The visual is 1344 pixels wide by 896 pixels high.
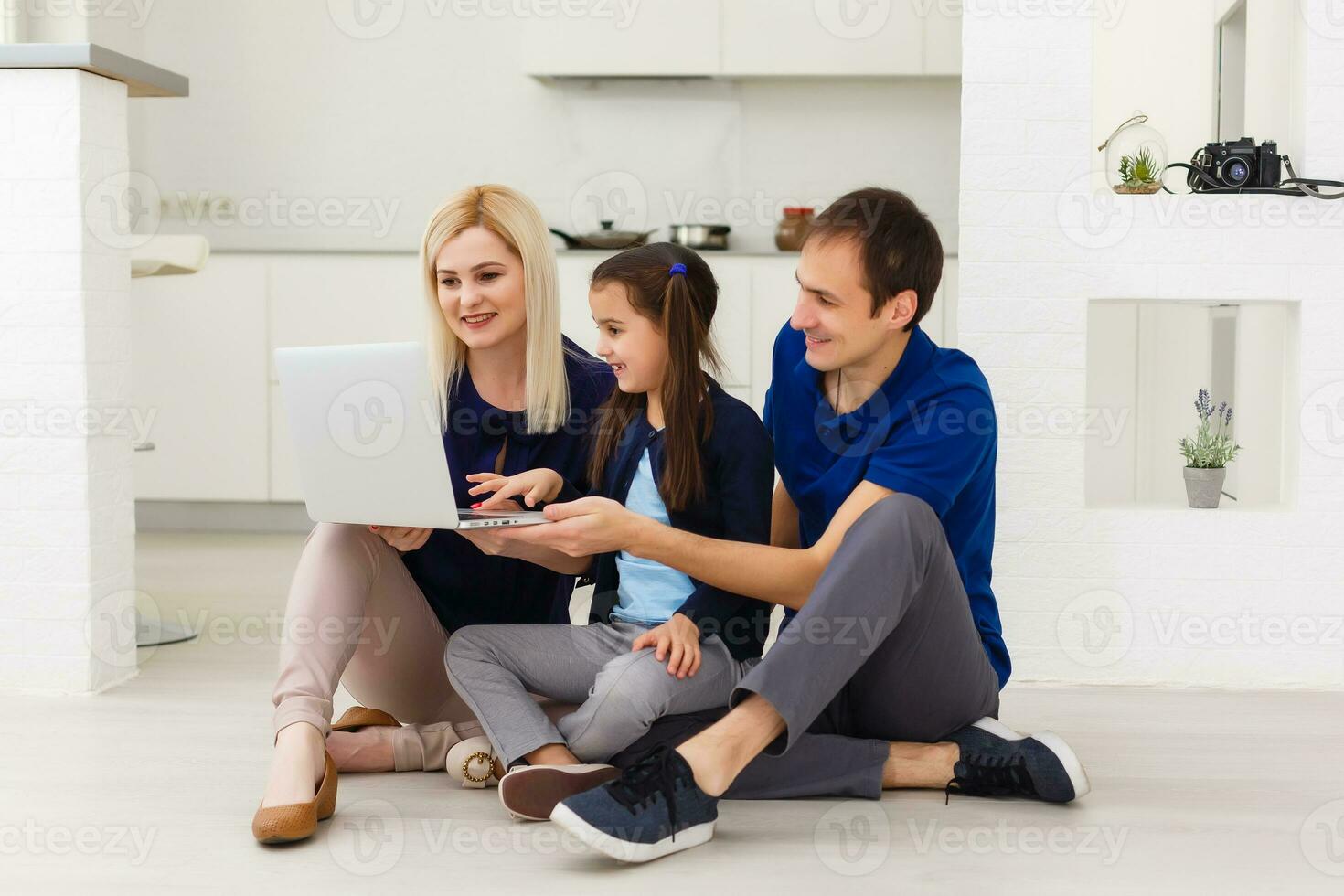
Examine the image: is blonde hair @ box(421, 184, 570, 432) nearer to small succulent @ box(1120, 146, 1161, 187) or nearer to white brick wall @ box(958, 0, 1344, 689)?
white brick wall @ box(958, 0, 1344, 689)

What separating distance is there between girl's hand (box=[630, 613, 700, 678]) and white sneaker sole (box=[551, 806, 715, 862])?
0.21 meters

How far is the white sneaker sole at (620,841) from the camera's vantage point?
5.11 feet

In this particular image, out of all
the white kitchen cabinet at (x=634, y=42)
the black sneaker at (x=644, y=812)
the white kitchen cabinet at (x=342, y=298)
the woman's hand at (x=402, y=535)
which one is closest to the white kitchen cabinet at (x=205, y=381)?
the white kitchen cabinet at (x=342, y=298)

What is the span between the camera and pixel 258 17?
4.91m

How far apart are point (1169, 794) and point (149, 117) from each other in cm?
436

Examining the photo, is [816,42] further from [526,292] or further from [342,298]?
[526,292]

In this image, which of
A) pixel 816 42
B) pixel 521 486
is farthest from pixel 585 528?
pixel 816 42

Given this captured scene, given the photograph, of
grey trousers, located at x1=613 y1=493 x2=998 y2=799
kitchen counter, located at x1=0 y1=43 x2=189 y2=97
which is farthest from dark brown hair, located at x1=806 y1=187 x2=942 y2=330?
kitchen counter, located at x1=0 y1=43 x2=189 y2=97

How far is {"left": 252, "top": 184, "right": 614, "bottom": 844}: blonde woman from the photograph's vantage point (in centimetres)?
192

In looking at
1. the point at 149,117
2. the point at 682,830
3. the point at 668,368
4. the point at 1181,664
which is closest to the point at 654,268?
the point at 668,368

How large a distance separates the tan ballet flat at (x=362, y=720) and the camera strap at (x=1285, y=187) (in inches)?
71.3

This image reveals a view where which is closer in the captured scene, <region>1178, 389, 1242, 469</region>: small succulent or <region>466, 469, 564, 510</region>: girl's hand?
<region>466, 469, 564, 510</region>: girl's hand

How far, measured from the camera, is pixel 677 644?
5.77ft

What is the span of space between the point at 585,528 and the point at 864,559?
359 millimetres
